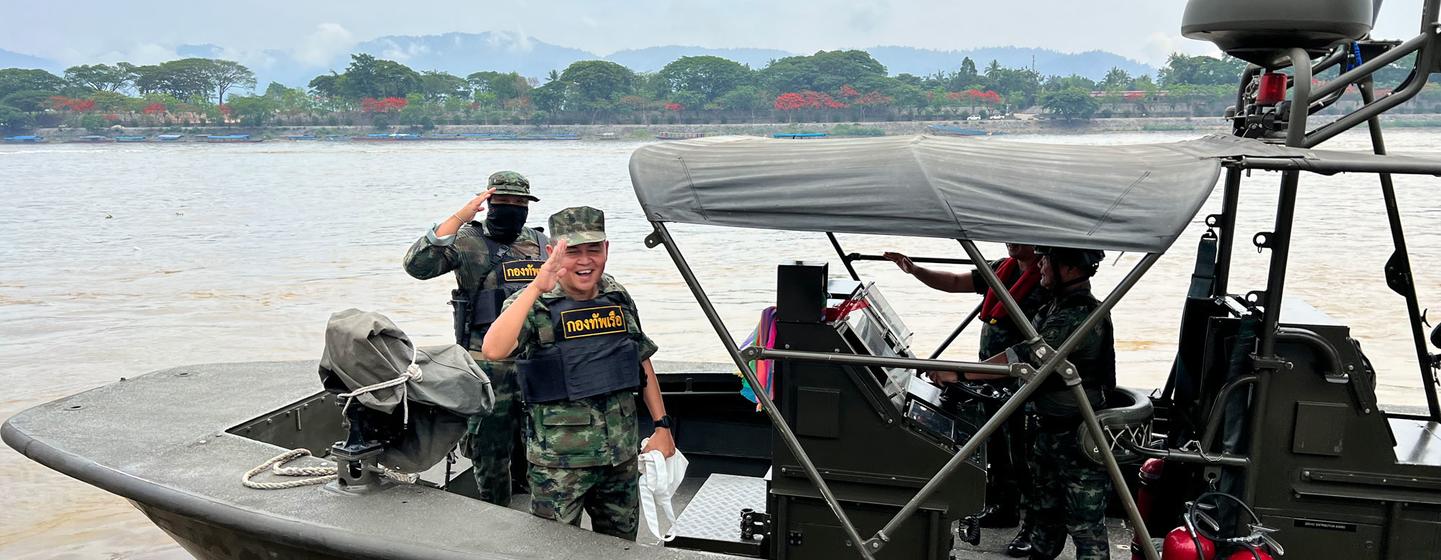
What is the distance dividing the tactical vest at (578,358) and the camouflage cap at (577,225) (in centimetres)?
23

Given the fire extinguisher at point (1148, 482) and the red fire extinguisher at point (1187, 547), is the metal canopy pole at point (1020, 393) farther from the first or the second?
the fire extinguisher at point (1148, 482)

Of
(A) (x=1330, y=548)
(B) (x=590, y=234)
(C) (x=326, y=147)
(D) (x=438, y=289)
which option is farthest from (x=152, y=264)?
(C) (x=326, y=147)

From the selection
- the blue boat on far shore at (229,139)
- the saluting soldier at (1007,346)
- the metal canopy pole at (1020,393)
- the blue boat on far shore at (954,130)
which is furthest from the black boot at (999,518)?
the blue boat on far shore at (229,139)

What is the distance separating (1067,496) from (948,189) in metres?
1.34

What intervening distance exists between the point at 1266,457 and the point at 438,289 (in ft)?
39.7

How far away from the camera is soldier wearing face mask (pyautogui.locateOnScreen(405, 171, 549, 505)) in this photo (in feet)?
13.7

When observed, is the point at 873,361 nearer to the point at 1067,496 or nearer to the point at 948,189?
the point at 948,189

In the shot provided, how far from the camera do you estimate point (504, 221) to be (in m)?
4.43

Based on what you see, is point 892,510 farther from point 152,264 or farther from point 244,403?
point 152,264

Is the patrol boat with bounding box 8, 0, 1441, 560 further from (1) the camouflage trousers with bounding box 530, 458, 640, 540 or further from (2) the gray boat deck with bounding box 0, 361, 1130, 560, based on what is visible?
(1) the camouflage trousers with bounding box 530, 458, 640, 540

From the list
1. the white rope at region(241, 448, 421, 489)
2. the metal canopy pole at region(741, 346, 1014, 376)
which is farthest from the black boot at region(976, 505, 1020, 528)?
the white rope at region(241, 448, 421, 489)

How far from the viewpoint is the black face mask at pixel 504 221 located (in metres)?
4.42

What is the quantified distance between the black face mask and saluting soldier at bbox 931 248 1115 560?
2.00 meters

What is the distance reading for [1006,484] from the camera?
13.2 feet
